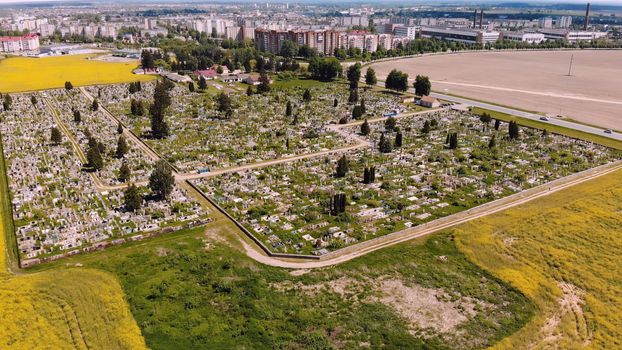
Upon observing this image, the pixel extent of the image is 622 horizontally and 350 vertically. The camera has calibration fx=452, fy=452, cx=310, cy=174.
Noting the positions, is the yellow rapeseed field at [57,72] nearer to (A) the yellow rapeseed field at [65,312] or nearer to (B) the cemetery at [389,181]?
(B) the cemetery at [389,181]

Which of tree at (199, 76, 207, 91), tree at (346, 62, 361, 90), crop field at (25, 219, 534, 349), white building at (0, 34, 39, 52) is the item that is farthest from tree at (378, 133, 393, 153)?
white building at (0, 34, 39, 52)

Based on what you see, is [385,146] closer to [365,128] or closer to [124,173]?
[365,128]

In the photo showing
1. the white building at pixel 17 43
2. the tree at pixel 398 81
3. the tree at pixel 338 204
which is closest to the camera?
the tree at pixel 338 204

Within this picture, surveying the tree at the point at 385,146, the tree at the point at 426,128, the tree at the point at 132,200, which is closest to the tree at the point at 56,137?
the tree at the point at 132,200

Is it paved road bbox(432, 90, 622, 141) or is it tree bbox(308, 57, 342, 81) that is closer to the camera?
paved road bbox(432, 90, 622, 141)

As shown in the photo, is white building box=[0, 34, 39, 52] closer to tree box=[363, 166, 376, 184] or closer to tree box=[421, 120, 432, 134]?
tree box=[421, 120, 432, 134]

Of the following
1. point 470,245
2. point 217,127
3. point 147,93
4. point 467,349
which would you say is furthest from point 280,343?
point 147,93

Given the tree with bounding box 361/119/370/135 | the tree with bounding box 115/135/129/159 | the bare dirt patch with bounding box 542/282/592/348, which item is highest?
the tree with bounding box 361/119/370/135
